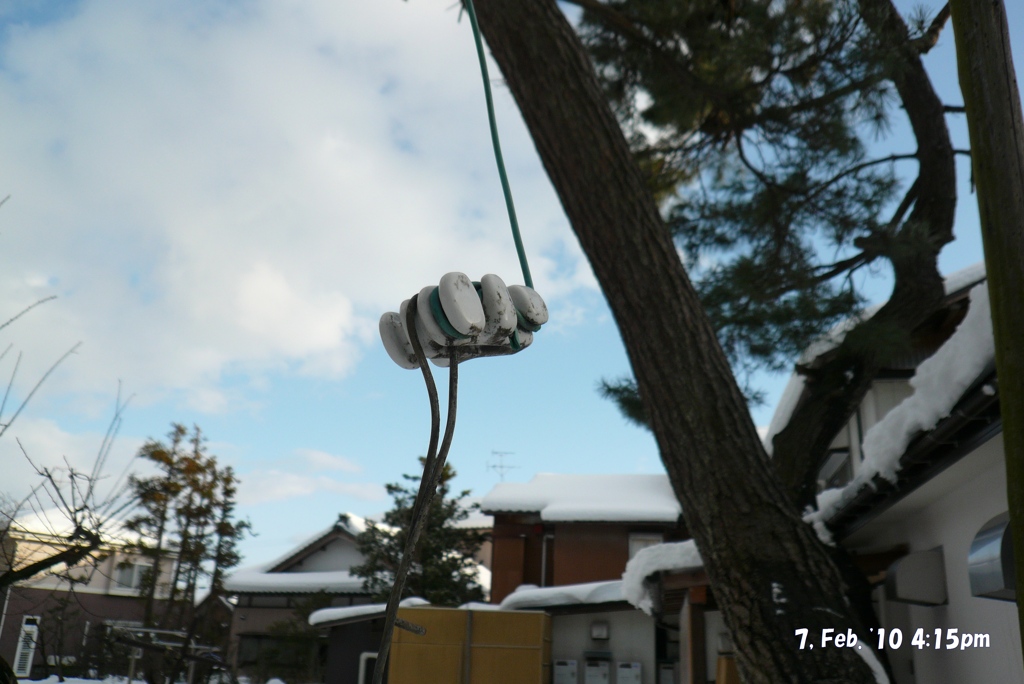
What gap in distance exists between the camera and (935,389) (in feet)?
8.91

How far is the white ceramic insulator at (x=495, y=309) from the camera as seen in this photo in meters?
0.72

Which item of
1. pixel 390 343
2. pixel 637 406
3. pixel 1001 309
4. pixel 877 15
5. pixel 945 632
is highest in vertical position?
pixel 877 15

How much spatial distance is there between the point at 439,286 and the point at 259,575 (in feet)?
59.8

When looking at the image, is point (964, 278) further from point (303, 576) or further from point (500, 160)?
point (303, 576)

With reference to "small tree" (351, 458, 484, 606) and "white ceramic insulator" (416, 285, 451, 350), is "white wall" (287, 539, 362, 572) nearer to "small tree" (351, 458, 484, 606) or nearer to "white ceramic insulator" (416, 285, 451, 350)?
"small tree" (351, 458, 484, 606)

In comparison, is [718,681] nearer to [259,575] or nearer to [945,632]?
[945,632]

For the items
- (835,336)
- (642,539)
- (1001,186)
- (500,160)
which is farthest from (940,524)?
(642,539)

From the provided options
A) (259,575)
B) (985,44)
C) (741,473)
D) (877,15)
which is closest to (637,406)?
(741,473)

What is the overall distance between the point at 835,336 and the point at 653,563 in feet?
6.67

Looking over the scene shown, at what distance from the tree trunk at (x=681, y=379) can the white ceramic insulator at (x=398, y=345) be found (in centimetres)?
227

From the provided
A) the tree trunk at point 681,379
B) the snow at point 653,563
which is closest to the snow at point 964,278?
the snow at point 653,563

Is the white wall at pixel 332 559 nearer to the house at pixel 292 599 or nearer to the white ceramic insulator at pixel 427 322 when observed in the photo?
the house at pixel 292 599

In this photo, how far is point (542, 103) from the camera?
3.34m

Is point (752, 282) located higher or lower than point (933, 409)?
higher
